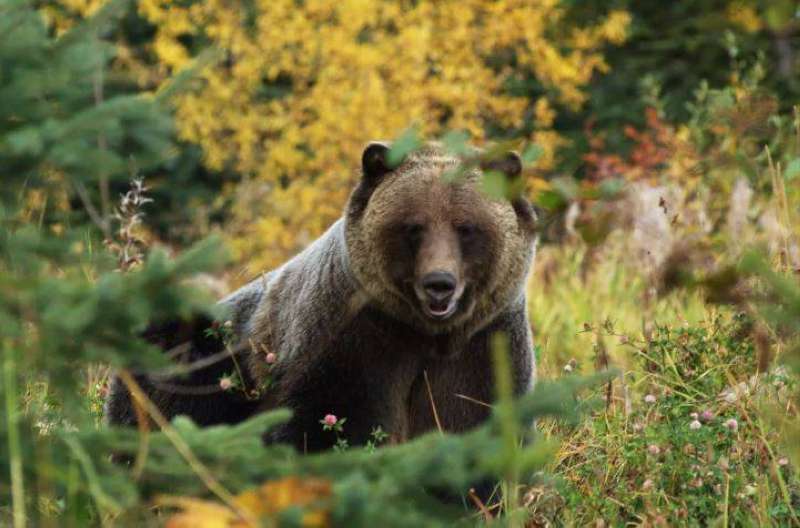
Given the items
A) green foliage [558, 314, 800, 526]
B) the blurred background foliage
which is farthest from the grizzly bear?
green foliage [558, 314, 800, 526]

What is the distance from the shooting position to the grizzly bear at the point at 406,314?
471 centimetres

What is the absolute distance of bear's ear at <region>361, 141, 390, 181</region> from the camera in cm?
487

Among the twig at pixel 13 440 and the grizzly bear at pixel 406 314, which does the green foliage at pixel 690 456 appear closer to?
the grizzly bear at pixel 406 314

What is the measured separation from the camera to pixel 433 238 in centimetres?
476

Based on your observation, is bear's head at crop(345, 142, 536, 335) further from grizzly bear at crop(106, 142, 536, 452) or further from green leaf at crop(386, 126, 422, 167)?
green leaf at crop(386, 126, 422, 167)

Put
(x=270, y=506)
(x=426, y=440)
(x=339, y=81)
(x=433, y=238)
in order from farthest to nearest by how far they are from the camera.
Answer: (x=339, y=81)
(x=433, y=238)
(x=426, y=440)
(x=270, y=506)

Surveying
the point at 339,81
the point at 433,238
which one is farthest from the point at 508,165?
the point at 339,81

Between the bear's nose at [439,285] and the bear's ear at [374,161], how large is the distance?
513 millimetres

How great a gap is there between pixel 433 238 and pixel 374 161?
0.40 meters

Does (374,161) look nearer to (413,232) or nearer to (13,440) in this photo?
(413,232)

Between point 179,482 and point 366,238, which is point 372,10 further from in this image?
point 179,482

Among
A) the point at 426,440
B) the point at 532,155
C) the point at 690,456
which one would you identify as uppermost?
the point at 532,155

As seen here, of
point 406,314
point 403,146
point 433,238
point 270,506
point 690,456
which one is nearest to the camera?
point 270,506

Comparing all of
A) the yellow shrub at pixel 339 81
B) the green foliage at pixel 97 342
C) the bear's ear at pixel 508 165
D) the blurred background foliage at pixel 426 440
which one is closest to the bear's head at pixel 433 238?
the bear's ear at pixel 508 165
